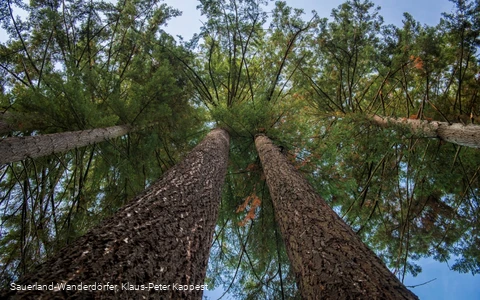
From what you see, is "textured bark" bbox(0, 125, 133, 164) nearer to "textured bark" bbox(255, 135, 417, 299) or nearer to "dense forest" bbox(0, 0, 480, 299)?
"dense forest" bbox(0, 0, 480, 299)

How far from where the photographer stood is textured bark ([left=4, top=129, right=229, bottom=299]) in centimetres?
143

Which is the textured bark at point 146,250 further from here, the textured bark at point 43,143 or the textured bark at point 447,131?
the textured bark at point 447,131

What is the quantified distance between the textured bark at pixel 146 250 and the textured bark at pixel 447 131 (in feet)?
15.5

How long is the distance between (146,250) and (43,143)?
3.50 meters

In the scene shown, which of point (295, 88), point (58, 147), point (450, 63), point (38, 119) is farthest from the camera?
point (295, 88)

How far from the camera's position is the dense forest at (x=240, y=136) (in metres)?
4.56

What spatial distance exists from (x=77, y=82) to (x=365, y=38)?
695 cm

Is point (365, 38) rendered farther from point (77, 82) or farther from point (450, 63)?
point (77, 82)

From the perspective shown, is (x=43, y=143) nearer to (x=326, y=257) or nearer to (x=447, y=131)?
(x=326, y=257)

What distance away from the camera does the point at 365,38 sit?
7.00 meters

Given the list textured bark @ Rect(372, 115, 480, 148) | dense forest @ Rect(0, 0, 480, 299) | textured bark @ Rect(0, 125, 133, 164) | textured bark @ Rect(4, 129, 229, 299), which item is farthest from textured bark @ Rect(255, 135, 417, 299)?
textured bark @ Rect(0, 125, 133, 164)

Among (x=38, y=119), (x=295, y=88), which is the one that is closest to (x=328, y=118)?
(x=295, y=88)

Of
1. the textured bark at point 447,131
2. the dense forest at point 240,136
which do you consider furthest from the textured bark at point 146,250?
the textured bark at point 447,131

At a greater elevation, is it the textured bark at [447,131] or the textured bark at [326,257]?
the textured bark at [447,131]
